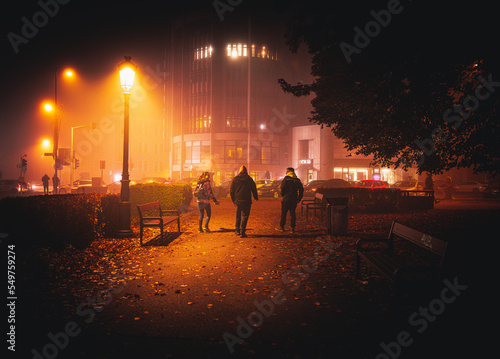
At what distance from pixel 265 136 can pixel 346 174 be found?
17874mm

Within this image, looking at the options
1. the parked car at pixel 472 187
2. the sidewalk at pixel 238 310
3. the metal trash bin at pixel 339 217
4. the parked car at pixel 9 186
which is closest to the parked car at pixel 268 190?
the metal trash bin at pixel 339 217

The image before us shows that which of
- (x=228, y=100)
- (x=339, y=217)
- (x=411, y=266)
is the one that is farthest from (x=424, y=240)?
(x=228, y=100)

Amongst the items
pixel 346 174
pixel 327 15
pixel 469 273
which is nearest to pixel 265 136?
pixel 346 174

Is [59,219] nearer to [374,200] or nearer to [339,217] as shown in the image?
[339,217]

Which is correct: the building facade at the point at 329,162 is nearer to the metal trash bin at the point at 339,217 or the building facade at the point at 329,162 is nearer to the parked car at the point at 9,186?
the parked car at the point at 9,186

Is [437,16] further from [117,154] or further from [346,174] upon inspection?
[117,154]

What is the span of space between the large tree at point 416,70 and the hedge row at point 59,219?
8.03 meters

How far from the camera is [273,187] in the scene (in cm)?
2944

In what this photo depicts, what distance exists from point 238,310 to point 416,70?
7.51 metres

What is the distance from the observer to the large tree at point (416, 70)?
25.2 feet

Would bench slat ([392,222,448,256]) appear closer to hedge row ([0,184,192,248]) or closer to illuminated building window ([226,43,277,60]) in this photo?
hedge row ([0,184,192,248])

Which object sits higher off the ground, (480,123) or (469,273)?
(480,123)

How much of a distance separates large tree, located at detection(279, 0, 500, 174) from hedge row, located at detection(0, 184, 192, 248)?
8033 mm

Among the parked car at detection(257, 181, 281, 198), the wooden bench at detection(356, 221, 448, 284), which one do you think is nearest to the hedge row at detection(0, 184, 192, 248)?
the wooden bench at detection(356, 221, 448, 284)
